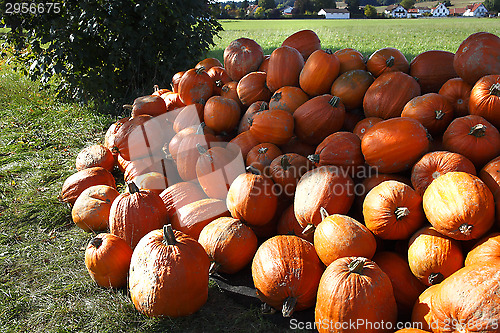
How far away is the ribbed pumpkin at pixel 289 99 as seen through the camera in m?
3.72

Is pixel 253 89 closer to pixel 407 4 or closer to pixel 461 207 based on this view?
pixel 461 207

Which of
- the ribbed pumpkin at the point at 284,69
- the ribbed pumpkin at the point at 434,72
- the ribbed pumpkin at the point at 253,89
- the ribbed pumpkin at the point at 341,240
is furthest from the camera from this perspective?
the ribbed pumpkin at the point at 253,89

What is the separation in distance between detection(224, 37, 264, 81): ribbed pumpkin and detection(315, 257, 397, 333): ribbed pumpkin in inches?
119

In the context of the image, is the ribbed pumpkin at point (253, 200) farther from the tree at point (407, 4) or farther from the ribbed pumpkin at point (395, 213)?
the tree at point (407, 4)

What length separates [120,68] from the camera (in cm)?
716

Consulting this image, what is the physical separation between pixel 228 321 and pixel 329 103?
2092 mm

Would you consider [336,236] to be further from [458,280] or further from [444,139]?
[444,139]

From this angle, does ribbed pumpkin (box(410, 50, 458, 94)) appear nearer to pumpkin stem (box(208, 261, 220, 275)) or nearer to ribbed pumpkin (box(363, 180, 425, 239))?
ribbed pumpkin (box(363, 180, 425, 239))

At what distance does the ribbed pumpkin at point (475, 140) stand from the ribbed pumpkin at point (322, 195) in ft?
2.65

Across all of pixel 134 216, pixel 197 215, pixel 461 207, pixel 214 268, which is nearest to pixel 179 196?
pixel 197 215

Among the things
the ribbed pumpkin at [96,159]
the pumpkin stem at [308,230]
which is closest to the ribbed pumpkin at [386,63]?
the pumpkin stem at [308,230]

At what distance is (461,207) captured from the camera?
2.17m

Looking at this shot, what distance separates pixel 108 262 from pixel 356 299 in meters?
1.77

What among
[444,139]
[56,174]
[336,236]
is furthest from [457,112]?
[56,174]
